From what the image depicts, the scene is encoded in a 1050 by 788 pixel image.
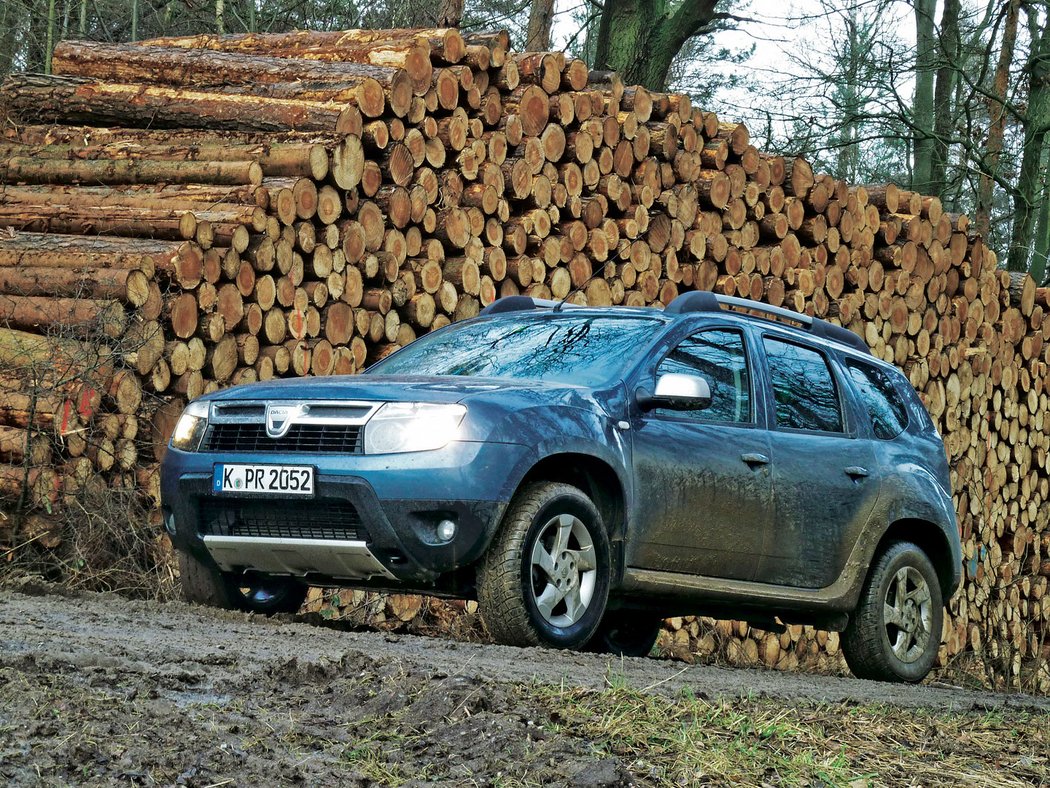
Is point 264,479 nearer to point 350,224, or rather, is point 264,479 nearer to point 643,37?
point 350,224

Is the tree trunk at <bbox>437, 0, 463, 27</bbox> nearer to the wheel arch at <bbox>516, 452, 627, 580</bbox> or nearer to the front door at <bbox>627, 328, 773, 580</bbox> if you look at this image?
the front door at <bbox>627, 328, 773, 580</bbox>

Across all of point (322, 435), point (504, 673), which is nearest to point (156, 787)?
point (504, 673)

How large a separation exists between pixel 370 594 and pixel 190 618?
2874 millimetres

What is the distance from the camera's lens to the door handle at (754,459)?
287 inches

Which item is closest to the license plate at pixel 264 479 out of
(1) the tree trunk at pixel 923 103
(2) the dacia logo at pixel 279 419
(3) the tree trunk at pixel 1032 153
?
(2) the dacia logo at pixel 279 419

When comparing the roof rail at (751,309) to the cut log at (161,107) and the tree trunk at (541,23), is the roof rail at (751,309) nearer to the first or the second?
the cut log at (161,107)

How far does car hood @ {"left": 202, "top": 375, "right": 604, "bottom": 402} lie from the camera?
6230 mm

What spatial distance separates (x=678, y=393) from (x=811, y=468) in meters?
1.32

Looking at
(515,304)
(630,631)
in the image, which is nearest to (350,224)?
(515,304)

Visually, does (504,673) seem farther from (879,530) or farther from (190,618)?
(879,530)

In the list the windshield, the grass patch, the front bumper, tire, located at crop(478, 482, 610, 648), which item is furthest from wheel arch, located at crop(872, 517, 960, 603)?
the front bumper

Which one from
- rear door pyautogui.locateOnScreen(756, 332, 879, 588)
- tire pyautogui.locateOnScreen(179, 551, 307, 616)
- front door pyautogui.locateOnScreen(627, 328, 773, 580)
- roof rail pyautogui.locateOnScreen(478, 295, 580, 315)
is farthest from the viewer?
roof rail pyautogui.locateOnScreen(478, 295, 580, 315)

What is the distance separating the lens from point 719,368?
294 inches

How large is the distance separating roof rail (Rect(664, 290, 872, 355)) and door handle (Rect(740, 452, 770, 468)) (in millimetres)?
787
